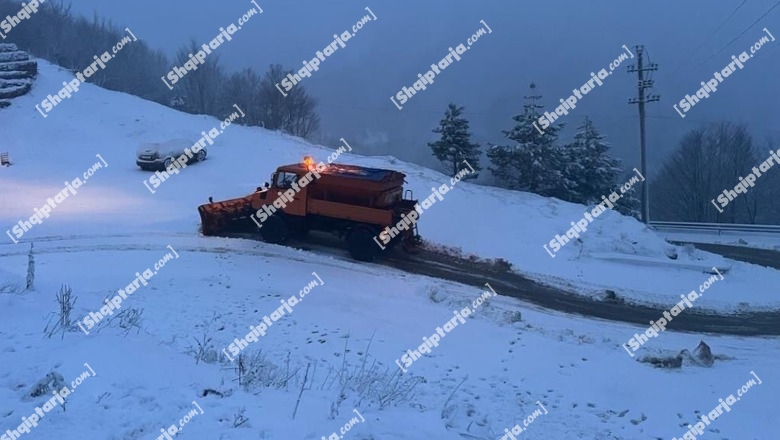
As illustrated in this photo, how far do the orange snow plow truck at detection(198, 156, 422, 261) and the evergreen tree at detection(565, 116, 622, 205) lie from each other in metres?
25.6

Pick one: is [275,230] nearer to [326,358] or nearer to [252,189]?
[252,189]

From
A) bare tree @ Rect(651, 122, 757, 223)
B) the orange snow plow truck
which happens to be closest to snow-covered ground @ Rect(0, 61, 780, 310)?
the orange snow plow truck

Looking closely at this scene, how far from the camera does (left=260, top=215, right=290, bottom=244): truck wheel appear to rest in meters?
16.9

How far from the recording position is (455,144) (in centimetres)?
3769

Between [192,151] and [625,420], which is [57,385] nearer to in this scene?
[625,420]

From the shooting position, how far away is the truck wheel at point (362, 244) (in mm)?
16188

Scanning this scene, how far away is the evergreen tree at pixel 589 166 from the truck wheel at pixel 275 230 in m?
27.2

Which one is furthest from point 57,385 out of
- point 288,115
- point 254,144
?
point 288,115

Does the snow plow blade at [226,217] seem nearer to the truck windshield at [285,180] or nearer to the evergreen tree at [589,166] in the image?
the truck windshield at [285,180]

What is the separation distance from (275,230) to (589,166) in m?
29.5

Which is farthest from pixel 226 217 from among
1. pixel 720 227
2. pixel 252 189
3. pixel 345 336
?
pixel 720 227

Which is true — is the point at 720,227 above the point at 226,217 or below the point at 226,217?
below

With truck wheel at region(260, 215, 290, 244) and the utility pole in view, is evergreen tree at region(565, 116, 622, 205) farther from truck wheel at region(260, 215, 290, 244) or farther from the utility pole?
truck wheel at region(260, 215, 290, 244)

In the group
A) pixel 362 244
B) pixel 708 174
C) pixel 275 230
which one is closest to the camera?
pixel 362 244
